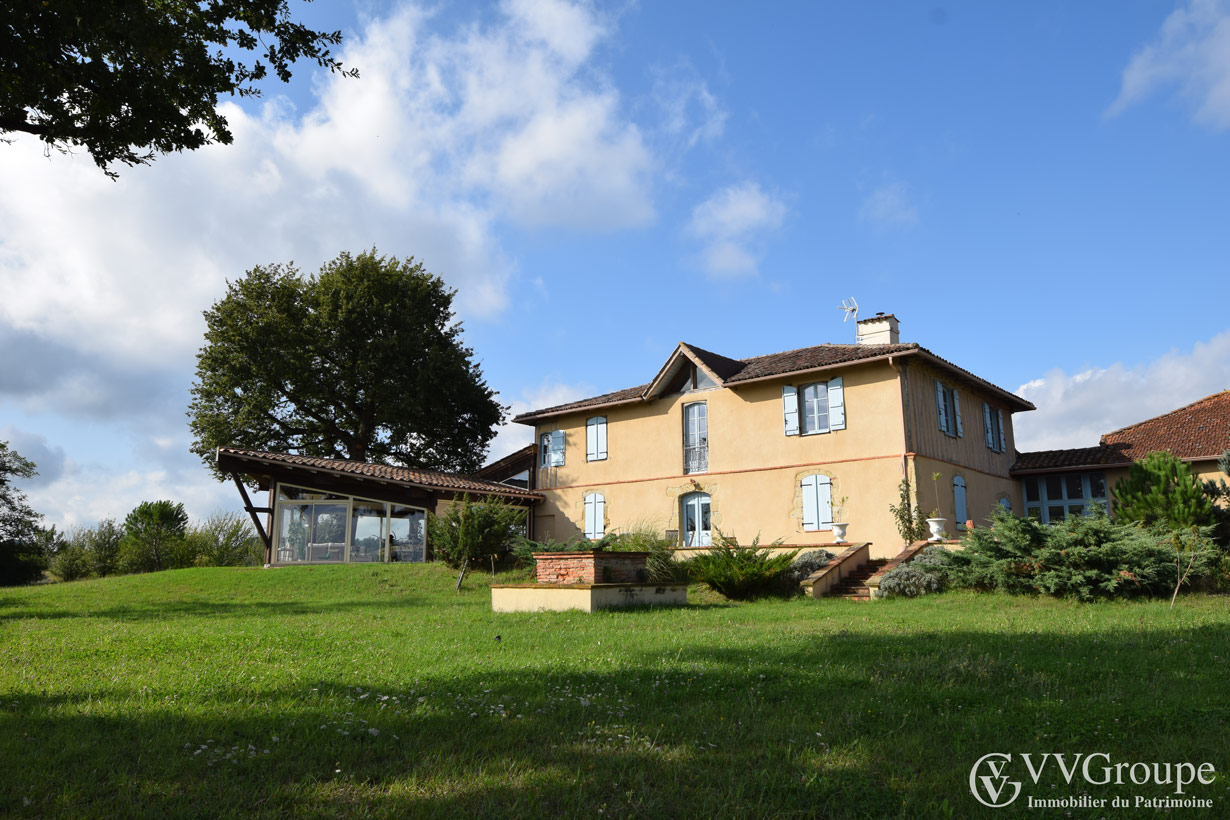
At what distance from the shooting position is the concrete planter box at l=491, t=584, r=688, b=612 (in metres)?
11.5

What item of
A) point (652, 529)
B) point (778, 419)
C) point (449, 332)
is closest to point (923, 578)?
point (778, 419)

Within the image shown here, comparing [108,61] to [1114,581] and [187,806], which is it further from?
[1114,581]

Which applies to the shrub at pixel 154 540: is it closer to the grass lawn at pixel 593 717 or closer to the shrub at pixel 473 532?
the shrub at pixel 473 532

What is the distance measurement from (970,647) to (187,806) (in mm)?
6252

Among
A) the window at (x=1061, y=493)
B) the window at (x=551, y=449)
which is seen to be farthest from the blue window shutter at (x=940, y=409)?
the window at (x=551, y=449)

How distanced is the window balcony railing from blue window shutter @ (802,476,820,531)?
3041mm

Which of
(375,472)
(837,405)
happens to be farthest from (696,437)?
(375,472)

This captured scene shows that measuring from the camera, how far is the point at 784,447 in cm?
2048

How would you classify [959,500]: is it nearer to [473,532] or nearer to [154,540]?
[473,532]

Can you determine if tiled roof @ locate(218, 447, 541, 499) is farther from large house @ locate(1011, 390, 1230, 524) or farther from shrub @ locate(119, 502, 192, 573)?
large house @ locate(1011, 390, 1230, 524)

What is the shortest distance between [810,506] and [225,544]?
19.7 meters

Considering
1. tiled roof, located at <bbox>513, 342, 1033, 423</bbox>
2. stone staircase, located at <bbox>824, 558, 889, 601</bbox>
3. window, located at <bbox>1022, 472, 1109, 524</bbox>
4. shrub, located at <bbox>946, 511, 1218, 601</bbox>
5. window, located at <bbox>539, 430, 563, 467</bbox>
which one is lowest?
stone staircase, located at <bbox>824, 558, 889, 601</bbox>

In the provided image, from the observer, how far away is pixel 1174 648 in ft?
22.9

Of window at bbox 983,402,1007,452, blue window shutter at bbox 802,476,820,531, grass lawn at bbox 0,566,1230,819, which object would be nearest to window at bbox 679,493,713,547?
blue window shutter at bbox 802,476,820,531
